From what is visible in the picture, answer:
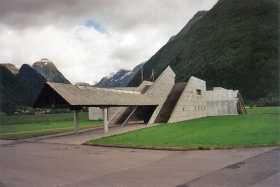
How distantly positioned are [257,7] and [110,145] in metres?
139

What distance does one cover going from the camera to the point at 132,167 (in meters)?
16.8

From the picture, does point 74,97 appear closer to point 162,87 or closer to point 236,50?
point 162,87

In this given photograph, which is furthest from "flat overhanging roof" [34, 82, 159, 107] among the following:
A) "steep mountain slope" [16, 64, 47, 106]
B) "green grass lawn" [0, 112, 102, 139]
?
"steep mountain slope" [16, 64, 47, 106]

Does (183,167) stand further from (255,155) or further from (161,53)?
(161,53)

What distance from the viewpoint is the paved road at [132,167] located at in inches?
541

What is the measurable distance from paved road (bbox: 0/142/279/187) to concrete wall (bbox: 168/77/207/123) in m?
22.1

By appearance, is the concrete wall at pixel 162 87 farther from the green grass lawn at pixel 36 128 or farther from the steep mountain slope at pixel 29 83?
the steep mountain slope at pixel 29 83

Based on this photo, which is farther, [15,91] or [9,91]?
[15,91]

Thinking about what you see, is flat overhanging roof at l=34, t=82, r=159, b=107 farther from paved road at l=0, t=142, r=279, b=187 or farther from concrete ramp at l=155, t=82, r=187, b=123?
paved road at l=0, t=142, r=279, b=187

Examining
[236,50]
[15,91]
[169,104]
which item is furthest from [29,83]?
[169,104]

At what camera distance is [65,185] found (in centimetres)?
1374

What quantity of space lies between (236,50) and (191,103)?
88.1m

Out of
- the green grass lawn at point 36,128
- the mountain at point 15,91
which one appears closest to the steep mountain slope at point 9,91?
the mountain at point 15,91

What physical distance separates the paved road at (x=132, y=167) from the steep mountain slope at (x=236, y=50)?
3477 inches
